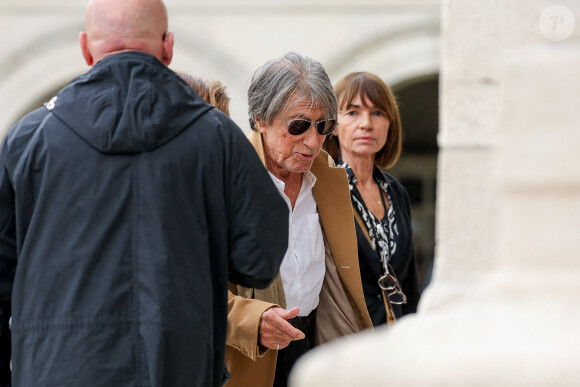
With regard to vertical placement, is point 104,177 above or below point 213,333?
above

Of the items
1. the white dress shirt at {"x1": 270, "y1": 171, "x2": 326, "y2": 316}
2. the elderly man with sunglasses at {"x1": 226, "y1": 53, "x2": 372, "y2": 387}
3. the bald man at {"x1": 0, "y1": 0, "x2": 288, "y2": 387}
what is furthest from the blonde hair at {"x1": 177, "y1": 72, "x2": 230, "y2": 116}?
the bald man at {"x1": 0, "y1": 0, "x2": 288, "y2": 387}

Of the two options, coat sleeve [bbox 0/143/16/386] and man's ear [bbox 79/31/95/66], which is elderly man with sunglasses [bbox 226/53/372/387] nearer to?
coat sleeve [bbox 0/143/16/386]

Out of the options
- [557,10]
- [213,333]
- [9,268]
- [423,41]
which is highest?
[423,41]

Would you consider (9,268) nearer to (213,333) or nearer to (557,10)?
(213,333)

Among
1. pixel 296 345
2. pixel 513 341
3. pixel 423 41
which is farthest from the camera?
pixel 423 41

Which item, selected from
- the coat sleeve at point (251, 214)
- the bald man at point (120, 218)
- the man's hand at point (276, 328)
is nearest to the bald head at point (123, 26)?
the bald man at point (120, 218)

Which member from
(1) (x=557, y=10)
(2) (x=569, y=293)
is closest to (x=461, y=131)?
(1) (x=557, y=10)

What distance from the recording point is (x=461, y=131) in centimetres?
223

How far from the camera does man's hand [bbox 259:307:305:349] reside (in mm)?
3430

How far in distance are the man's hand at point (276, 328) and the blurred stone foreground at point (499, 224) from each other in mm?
1308

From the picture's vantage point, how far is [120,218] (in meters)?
2.72

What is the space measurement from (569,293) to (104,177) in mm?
1336

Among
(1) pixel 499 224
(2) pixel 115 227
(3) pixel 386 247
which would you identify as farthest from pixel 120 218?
(3) pixel 386 247

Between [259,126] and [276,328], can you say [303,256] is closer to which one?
[276,328]
